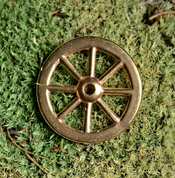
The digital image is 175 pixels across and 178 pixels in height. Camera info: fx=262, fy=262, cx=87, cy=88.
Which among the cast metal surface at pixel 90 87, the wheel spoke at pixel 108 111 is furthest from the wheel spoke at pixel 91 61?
the wheel spoke at pixel 108 111

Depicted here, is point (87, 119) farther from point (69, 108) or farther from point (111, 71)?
point (111, 71)

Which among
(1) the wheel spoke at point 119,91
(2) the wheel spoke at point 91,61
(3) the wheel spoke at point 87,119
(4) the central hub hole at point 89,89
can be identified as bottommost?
(3) the wheel spoke at point 87,119

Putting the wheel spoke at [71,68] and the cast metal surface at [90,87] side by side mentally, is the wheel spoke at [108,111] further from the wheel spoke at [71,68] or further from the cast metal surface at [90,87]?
the wheel spoke at [71,68]

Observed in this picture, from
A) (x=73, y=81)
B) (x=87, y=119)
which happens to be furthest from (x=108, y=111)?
(x=73, y=81)

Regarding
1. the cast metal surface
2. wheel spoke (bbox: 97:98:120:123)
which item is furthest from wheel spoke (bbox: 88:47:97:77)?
wheel spoke (bbox: 97:98:120:123)

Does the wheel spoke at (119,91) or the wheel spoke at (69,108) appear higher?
the wheel spoke at (119,91)

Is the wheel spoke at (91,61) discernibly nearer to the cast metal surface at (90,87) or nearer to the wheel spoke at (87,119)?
the cast metal surface at (90,87)

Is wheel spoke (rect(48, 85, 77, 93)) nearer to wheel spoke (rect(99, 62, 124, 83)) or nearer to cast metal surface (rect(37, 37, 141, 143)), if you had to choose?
cast metal surface (rect(37, 37, 141, 143))
